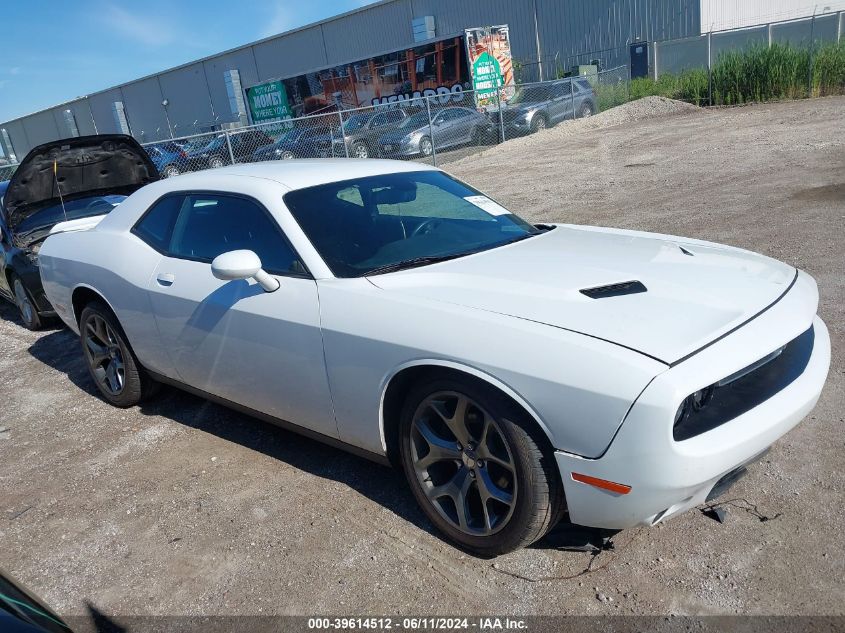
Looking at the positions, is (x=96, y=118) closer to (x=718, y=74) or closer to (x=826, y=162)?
(x=718, y=74)

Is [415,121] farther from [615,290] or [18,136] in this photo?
[18,136]

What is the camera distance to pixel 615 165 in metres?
13.7

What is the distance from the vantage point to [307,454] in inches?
153

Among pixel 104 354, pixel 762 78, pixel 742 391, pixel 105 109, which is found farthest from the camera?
pixel 105 109

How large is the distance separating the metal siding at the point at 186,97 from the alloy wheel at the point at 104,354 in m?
47.9

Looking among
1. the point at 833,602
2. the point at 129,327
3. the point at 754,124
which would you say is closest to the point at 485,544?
the point at 833,602

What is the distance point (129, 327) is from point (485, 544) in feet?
9.07

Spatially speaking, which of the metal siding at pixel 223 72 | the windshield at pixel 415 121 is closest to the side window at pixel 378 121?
the windshield at pixel 415 121

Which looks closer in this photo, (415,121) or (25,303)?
(25,303)

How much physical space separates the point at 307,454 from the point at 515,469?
5.55 feet

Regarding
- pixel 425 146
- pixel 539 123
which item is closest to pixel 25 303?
pixel 425 146

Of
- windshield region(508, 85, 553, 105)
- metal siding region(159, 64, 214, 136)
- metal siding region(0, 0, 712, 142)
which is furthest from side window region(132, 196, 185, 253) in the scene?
metal siding region(159, 64, 214, 136)

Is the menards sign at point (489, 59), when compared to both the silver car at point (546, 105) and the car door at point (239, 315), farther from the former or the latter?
the car door at point (239, 315)

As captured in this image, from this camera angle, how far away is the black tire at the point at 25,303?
709 cm
